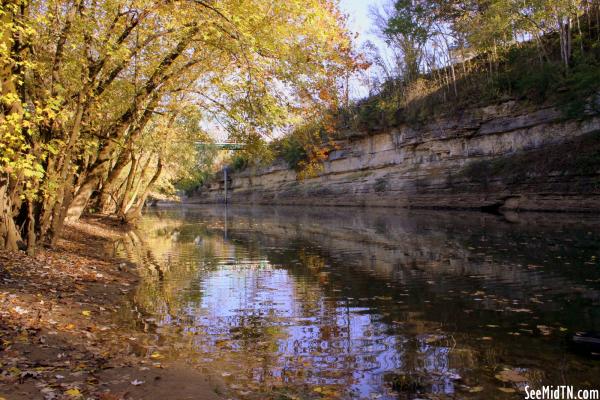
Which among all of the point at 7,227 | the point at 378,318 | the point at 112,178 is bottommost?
the point at 378,318

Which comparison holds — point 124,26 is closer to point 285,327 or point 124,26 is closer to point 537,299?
point 285,327

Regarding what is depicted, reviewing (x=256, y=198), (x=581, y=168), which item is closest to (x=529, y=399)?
(x=581, y=168)

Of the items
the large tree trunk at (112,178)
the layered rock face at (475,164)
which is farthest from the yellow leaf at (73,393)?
the layered rock face at (475,164)

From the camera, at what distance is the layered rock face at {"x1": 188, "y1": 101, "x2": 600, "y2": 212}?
100ft

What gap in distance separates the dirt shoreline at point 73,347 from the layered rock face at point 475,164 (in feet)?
49.9

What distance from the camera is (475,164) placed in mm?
39625

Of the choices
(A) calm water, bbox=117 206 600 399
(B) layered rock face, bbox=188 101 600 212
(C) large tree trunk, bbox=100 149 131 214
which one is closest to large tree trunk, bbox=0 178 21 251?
(A) calm water, bbox=117 206 600 399

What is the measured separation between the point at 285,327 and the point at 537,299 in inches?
190

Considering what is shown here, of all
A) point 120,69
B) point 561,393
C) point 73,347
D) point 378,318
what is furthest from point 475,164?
point 73,347

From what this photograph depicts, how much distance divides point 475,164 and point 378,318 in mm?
34746

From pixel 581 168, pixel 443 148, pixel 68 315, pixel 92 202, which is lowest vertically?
pixel 68 315

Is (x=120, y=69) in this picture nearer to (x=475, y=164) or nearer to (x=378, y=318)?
(x=378, y=318)

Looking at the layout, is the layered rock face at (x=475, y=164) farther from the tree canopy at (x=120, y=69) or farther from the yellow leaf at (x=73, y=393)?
the yellow leaf at (x=73, y=393)

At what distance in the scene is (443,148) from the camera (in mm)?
43750
